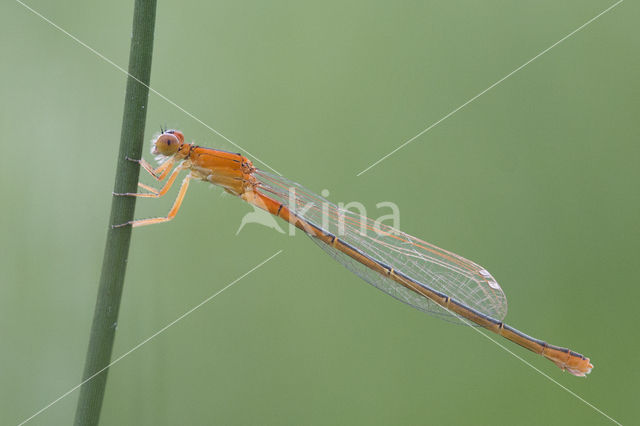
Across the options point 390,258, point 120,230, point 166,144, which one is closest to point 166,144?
point 166,144

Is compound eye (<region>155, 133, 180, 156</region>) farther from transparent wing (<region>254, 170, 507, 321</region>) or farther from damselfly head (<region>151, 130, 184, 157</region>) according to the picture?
transparent wing (<region>254, 170, 507, 321</region>)

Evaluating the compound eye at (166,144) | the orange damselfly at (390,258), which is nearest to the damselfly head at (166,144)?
the compound eye at (166,144)

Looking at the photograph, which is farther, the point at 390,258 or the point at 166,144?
the point at 390,258

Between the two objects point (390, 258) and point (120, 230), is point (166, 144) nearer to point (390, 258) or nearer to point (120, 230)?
point (120, 230)

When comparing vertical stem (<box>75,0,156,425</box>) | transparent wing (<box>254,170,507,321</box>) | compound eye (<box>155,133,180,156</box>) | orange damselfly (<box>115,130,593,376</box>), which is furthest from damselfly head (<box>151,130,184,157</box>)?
vertical stem (<box>75,0,156,425</box>)

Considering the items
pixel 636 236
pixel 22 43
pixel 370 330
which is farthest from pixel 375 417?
pixel 22 43

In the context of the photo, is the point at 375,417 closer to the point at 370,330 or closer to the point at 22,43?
the point at 370,330
